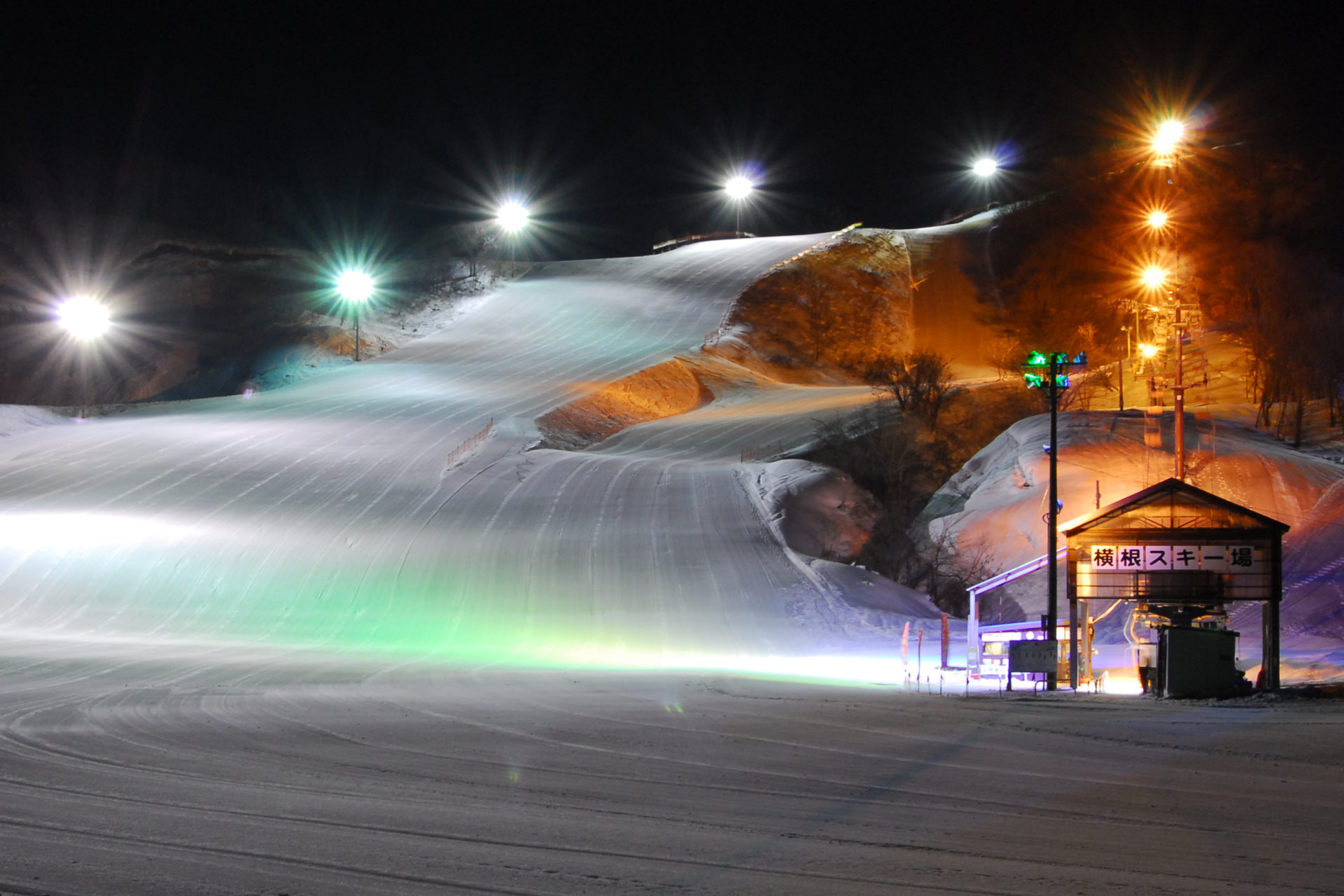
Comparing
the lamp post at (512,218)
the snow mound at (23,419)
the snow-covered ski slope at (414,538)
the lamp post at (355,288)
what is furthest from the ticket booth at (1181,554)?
the lamp post at (512,218)

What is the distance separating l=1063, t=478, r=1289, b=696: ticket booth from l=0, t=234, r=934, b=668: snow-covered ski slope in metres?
5.16

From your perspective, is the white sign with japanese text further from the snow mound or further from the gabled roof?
the snow mound

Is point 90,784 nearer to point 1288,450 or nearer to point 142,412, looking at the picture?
point 1288,450

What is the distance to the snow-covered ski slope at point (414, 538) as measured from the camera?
21016mm

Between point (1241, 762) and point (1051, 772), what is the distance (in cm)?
162

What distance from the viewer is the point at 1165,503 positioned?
51.2 feet

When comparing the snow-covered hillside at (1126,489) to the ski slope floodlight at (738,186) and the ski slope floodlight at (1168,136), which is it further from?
the ski slope floodlight at (738,186)

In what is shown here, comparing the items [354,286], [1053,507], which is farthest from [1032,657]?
[354,286]

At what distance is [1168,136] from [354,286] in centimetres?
4500

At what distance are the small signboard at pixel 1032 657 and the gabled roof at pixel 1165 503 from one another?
173cm

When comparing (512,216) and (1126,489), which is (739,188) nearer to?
(512,216)

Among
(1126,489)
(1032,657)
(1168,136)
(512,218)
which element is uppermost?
(1168,136)

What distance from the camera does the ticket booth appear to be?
15133 mm

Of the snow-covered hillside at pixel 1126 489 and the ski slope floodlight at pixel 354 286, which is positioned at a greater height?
the ski slope floodlight at pixel 354 286
